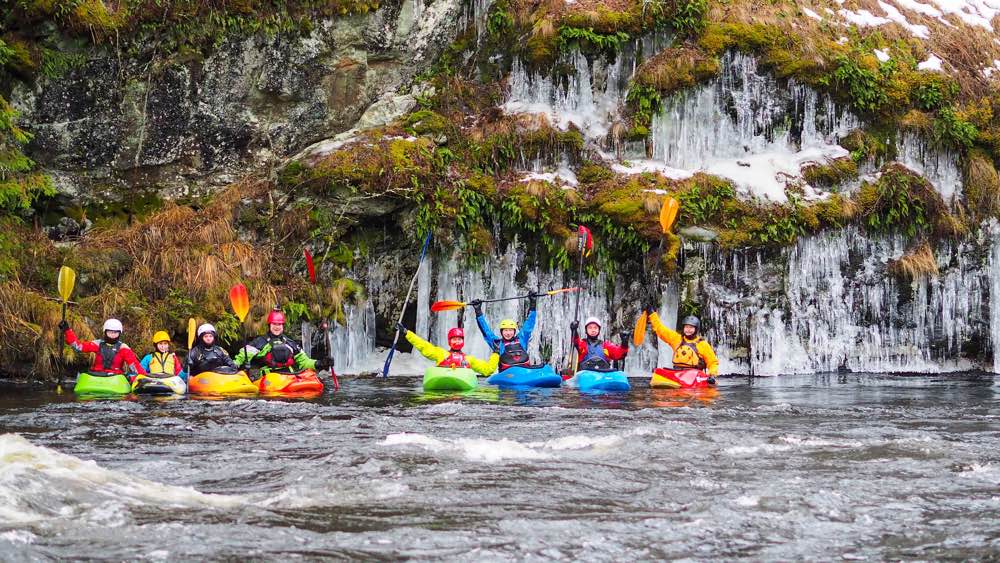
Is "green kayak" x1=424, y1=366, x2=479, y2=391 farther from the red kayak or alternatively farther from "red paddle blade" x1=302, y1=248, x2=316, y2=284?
"red paddle blade" x1=302, y1=248, x2=316, y2=284

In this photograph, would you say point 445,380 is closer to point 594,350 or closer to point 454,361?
point 454,361

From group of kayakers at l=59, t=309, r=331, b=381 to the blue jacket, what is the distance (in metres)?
2.39

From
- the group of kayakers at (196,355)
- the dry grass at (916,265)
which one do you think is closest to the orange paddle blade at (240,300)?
the group of kayakers at (196,355)

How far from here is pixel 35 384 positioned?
13.4 m

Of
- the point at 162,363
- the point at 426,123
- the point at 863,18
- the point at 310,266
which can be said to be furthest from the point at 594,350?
the point at 863,18

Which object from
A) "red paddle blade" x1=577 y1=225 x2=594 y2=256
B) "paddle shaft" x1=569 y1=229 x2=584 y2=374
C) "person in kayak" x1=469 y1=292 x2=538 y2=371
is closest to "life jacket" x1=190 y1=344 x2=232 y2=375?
"person in kayak" x1=469 y1=292 x2=538 y2=371

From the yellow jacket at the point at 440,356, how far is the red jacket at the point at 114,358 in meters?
3.52

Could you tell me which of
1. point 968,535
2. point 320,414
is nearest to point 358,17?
point 320,414

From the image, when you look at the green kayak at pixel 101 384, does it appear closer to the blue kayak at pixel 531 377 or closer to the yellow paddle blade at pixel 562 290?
the blue kayak at pixel 531 377

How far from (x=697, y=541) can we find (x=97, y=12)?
1542 cm

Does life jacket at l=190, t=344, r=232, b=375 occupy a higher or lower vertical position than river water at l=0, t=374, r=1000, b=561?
higher

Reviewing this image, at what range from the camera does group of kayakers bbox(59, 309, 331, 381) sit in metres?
12.9

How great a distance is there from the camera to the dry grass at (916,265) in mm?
16078

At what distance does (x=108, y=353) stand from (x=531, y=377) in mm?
5529
